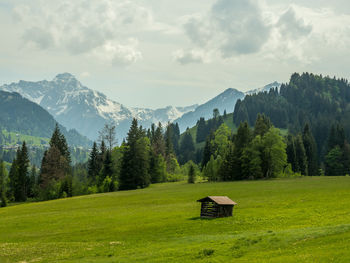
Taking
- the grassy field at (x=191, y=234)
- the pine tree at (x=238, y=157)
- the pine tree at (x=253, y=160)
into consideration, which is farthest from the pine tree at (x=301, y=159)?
the grassy field at (x=191, y=234)

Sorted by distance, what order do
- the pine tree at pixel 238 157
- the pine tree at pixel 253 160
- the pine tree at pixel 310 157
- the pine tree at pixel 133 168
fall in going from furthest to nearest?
the pine tree at pixel 310 157 < the pine tree at pixel 238 157 < the pine tree at pixel 133 168 < the pine tree at pixel 253 160

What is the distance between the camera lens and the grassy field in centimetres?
2375

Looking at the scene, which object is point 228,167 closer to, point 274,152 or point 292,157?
point 274,152

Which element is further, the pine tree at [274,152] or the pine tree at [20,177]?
the pine tree at [20,177]

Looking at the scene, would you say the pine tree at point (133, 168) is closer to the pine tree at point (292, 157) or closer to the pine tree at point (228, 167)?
the pine tree at point (228, 167)

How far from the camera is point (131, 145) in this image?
103750 millimetres

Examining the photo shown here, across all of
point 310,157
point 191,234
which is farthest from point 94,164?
point 191,234

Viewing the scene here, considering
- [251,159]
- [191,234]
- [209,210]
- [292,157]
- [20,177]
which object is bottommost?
[191,234]

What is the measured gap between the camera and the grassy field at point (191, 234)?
935 inches

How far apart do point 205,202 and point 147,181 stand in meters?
59.9

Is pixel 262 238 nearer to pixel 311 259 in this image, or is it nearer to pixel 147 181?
pixel 311 259

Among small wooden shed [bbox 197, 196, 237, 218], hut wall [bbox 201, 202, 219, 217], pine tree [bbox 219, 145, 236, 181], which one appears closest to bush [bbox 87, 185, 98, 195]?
pine tree [bbox 219, 145, 236, 181]

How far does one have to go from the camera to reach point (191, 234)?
3516cm

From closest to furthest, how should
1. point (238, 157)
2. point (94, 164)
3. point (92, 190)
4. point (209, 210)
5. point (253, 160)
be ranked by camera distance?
1. point (209, 210)
2. point (253, 160)
3. point (92, 190)
4. point (238, 157)
5. point (94, 164)
